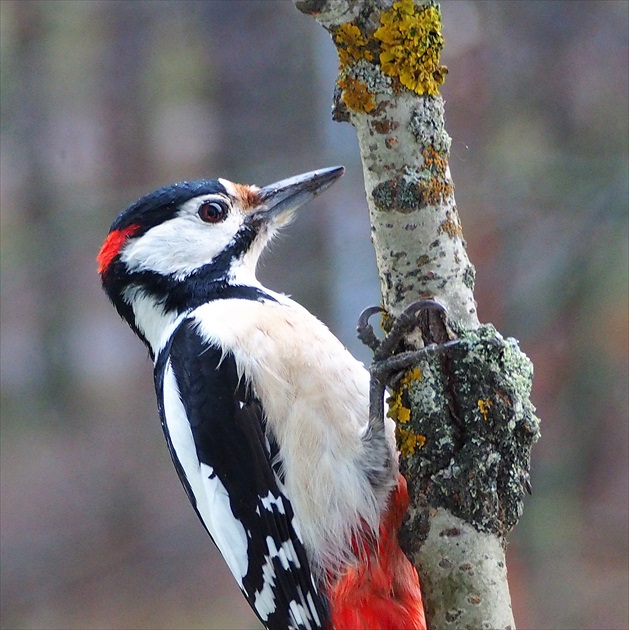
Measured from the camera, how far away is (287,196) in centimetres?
271

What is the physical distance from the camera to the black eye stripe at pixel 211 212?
2.66m

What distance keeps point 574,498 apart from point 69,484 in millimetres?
3073

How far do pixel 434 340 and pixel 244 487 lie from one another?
60 centimetres

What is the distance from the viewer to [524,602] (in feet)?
16.8

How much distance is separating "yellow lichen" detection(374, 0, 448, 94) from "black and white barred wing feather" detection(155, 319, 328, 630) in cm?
77

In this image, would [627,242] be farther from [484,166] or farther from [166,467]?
[166,467]

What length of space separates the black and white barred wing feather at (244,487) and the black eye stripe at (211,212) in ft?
1.40

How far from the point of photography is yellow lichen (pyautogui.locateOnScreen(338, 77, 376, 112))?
5.97 feet

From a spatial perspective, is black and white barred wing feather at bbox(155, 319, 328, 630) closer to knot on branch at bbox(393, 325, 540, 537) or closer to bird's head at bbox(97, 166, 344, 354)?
bird's head at bbox(97, 166, 344, 354)

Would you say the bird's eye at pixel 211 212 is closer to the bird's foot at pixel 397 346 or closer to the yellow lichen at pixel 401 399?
the bird's foot at pixel 397 346

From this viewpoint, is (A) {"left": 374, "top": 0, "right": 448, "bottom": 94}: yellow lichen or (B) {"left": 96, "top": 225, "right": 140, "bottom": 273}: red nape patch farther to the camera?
(B) {"left": 96, "top": 225, "right": 140, "bottom": 273}: red nape patch

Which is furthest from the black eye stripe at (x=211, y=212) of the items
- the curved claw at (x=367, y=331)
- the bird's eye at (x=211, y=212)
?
the curved claw at (x=367, y=331)

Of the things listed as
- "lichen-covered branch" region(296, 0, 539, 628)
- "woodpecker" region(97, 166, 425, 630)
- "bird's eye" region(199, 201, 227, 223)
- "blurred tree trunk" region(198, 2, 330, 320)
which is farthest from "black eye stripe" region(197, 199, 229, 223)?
"blurred tree trunk" region(198, 2, 330, 320)

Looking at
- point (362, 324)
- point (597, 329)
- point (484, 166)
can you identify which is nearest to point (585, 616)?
point (597, 329)
